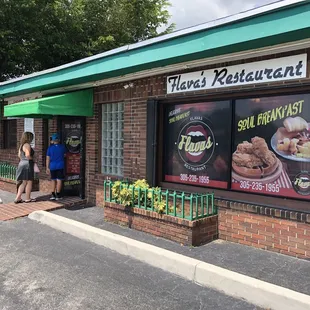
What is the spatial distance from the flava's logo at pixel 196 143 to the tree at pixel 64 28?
1186 cm

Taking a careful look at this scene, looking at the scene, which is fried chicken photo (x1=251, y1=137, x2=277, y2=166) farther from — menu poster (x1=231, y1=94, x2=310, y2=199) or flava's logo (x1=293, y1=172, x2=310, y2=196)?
flava's logo (x1=293, y1=172, x2=310, y2=196)

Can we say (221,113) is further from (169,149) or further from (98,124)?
(98,124)

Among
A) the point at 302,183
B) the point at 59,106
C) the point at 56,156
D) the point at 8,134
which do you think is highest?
the point at 59,106

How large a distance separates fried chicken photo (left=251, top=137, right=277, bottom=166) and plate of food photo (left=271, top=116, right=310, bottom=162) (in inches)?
4.4

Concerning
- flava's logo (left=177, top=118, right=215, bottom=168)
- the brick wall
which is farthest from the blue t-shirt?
the brick wall

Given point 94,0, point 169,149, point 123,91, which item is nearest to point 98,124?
point 123,91

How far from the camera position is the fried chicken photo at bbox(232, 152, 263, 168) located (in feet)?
17.3

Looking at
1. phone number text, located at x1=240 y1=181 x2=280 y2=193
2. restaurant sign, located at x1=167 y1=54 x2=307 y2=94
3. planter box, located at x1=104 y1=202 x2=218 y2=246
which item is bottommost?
planter box, located at x1=104 y1=202 x2=218 y2=246

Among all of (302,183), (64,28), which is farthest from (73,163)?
(64,28)

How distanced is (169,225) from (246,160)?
5.23 feet

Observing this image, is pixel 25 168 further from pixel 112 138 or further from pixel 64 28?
pixel 64 28

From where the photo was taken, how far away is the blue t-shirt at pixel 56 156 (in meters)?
8.08

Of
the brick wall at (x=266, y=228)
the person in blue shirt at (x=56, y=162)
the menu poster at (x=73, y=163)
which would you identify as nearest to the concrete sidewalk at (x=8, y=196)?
the person in blue shirt at (x=56, y=162)

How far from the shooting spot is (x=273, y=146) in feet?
16.7
